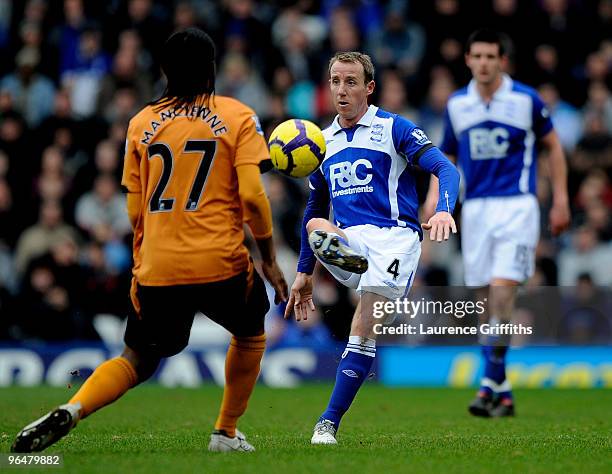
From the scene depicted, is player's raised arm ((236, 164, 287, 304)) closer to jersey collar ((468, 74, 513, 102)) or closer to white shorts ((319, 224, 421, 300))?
white shorts ((319, 224, 421, 300))

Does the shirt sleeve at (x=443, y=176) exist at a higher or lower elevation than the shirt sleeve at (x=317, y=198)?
higher

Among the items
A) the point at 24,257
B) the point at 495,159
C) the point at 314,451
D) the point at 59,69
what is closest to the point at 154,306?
the point at 314,451

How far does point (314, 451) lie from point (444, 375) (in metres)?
7.50

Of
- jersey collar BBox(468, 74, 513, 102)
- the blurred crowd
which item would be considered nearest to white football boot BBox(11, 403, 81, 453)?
jersey collar BBox(468, 74, 513, 102)

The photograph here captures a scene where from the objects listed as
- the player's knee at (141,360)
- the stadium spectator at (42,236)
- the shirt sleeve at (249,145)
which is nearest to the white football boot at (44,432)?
the player's knee at (141,360)

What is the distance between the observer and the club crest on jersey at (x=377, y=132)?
770cm

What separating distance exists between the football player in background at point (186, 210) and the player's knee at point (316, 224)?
65 cm

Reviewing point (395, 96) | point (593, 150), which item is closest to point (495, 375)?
point (395, 96)

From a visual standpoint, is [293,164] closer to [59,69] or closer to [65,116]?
[65,116]

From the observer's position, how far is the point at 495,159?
10531mm

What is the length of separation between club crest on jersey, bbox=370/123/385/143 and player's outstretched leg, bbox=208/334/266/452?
5.36 ft

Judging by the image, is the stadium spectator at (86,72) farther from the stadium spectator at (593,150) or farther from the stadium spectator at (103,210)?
the stadium spectator at (593,150)

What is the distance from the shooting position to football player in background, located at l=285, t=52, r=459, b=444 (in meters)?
7.48
